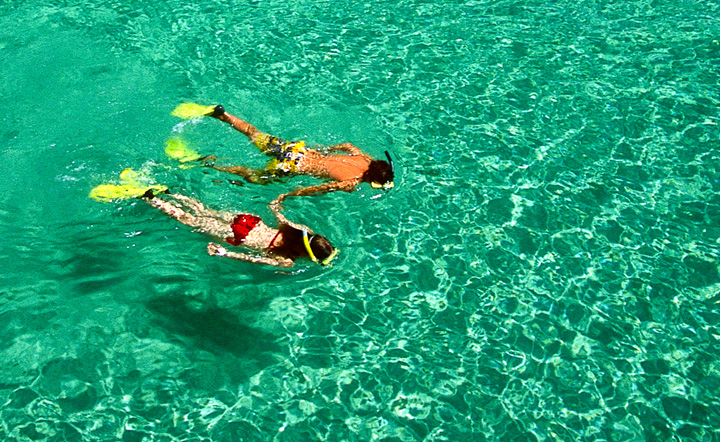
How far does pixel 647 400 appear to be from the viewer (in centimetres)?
552

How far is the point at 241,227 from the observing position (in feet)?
20.6

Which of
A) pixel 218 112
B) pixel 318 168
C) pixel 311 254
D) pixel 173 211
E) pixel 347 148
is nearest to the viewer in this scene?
pixel 311 254

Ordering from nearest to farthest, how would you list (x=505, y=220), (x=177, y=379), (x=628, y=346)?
(x=177, y=379) → (x=628, y=346) → (x=505, y=220)

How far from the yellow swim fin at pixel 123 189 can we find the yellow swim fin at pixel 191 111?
1.37 meters

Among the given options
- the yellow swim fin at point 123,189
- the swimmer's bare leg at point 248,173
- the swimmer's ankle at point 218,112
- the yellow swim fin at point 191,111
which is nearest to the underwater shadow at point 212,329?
the yellow swim fin at point 123,189

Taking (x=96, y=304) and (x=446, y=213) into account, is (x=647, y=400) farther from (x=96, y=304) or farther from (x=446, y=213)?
(x=96, y=304)

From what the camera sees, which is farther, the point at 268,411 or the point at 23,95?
the point at 23,95

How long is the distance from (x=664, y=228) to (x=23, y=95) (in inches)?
325

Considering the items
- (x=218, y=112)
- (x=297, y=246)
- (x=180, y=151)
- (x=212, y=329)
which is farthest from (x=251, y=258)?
(x=218, y=112)

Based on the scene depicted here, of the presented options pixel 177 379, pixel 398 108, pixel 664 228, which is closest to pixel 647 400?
pixel 664 228

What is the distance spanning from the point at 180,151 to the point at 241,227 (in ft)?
5.85

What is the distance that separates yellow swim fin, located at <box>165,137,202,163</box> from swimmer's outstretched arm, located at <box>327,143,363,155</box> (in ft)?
5.28

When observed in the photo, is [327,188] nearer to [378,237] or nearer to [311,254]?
[378,237]

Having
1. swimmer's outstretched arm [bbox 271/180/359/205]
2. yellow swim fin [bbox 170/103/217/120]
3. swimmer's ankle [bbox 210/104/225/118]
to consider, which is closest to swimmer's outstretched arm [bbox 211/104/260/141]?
swimmer's ankle [bbox 210/104/225/118]
